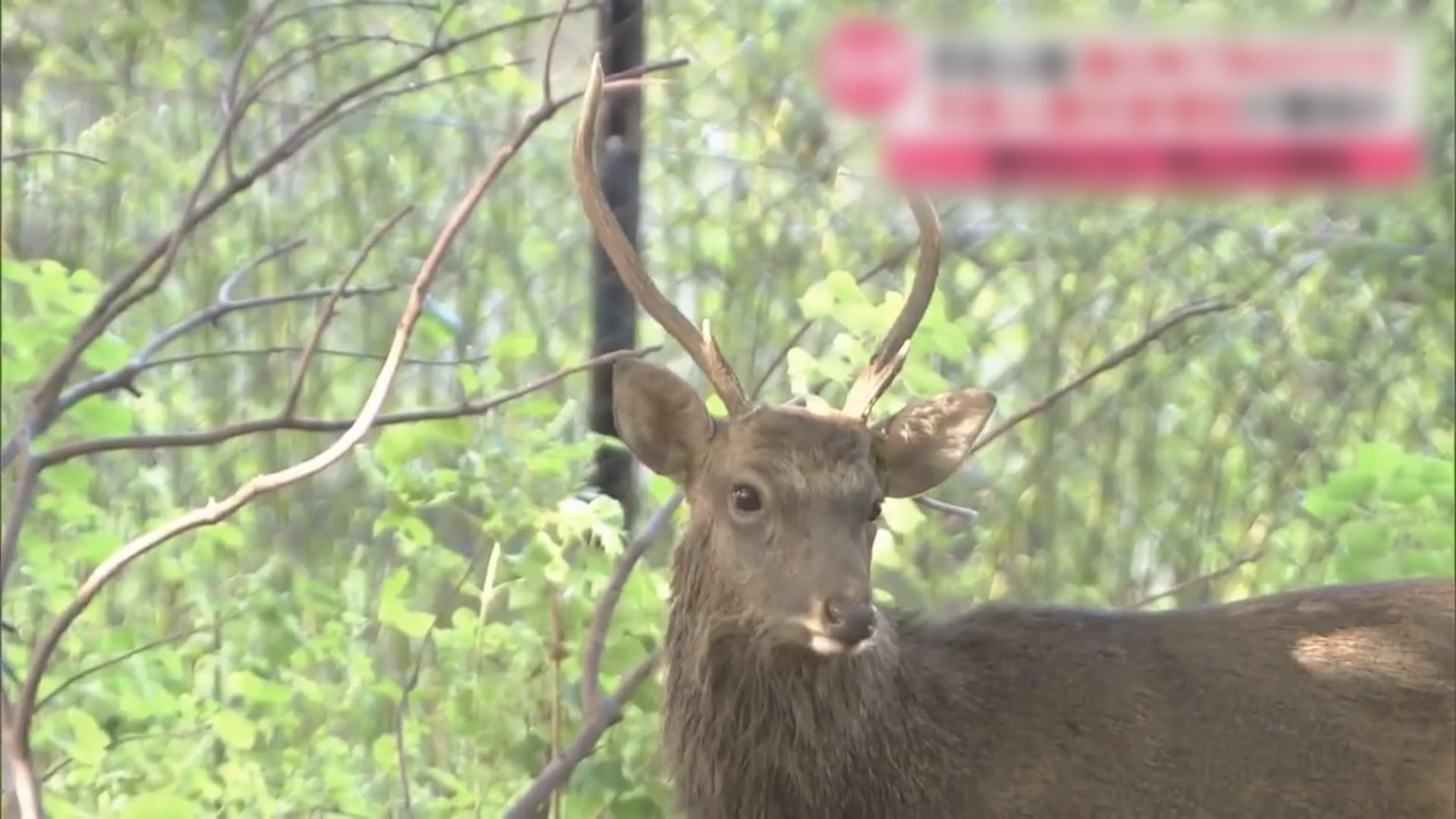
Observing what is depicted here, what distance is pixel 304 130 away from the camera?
2275mm

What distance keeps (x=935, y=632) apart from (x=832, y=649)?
468mm

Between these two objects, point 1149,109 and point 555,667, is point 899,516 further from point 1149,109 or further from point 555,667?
point 1149,109

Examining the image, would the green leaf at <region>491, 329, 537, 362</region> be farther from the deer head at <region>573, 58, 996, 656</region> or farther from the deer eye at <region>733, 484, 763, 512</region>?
the deer eye at <region>733, 484, 763, 512</region>

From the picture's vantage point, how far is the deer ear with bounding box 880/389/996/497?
6.99 ft

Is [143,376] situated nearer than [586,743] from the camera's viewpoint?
No

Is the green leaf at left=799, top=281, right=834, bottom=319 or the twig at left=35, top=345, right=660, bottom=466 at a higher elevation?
the green leaf at left=799, top=281, right=834, bottom=319

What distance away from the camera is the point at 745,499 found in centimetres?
200

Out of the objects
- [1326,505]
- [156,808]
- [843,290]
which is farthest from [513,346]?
[1326,505]

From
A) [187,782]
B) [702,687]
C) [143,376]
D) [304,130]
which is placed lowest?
[187,782]

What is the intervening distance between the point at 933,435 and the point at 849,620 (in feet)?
1.29

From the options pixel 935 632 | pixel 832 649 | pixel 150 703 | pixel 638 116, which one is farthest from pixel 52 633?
pixel 638 116

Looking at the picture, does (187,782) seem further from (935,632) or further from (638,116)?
(638,116)

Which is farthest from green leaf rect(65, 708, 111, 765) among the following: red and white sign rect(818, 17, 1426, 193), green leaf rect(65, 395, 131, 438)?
red and white sign rect(818, 17, 1426, 193)

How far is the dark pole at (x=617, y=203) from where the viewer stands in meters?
2.64
